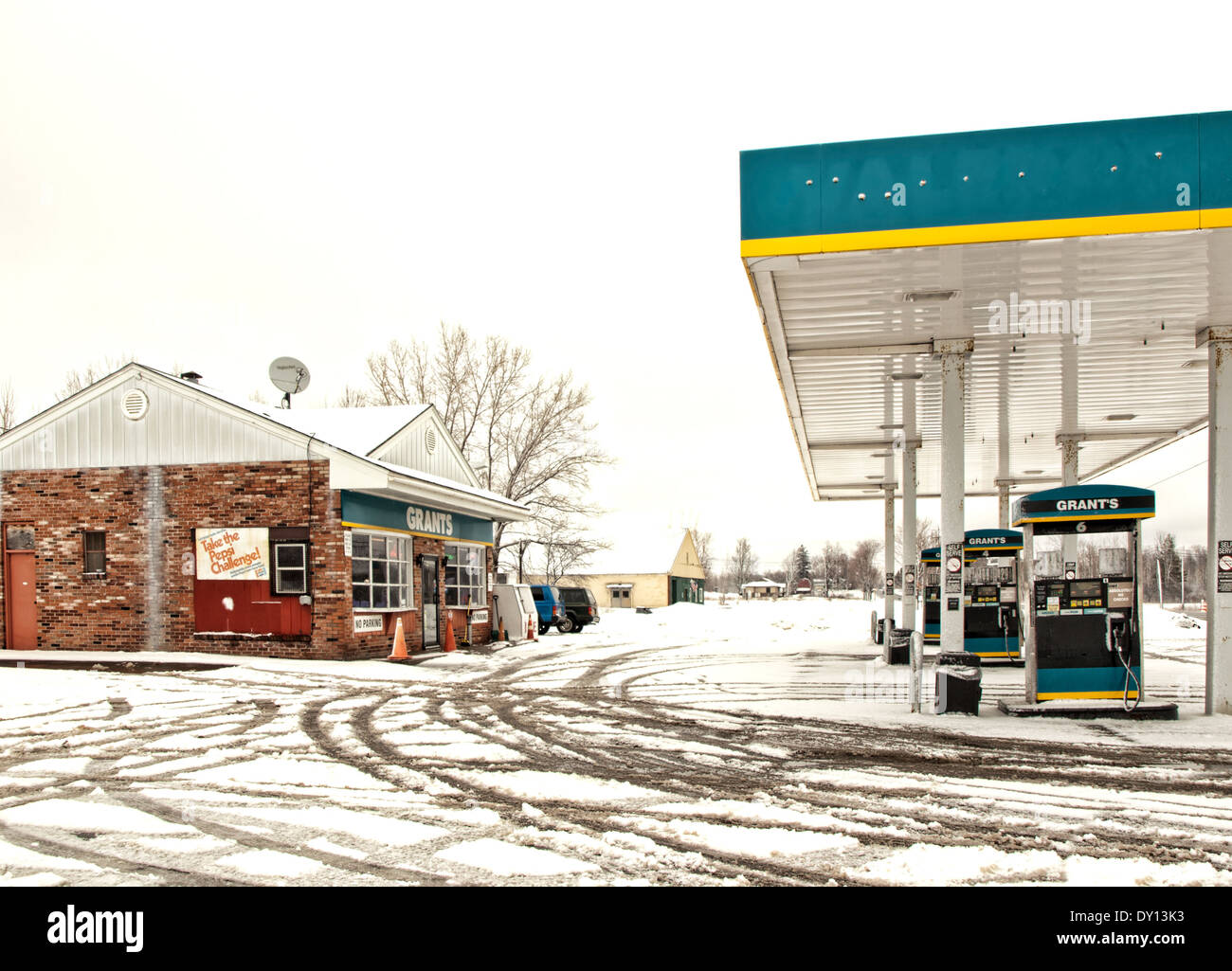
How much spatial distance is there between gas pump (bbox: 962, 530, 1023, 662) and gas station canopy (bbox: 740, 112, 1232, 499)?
4513mm

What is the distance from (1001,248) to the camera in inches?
376

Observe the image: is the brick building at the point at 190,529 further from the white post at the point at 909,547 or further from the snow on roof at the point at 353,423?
the white post at the point at 909,547

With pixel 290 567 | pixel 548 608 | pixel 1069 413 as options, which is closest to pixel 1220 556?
pixel 1069 413

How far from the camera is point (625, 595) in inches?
2645

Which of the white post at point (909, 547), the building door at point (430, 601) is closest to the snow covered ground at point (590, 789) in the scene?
the white post at point (909, 547)

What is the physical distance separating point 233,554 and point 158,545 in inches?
71.2

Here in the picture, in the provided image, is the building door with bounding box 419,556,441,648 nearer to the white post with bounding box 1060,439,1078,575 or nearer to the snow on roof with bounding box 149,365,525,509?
the snow on roof with bounding box 149,365,525,509

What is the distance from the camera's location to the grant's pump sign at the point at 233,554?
19000 mm

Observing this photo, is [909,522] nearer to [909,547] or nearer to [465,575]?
[909,547]

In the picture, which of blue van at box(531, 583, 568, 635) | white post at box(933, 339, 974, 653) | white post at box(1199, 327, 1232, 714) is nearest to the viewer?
white post at box(1199, 327, 1232, 714)

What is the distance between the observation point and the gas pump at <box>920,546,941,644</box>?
23.3 m

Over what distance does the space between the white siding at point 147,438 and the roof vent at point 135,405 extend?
0.08m

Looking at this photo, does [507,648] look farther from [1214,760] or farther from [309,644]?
[1214,760]

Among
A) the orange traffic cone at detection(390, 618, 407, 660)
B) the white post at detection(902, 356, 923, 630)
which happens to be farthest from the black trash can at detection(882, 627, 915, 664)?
the orange traffic cone at detection(390, 618, 407, 660)
